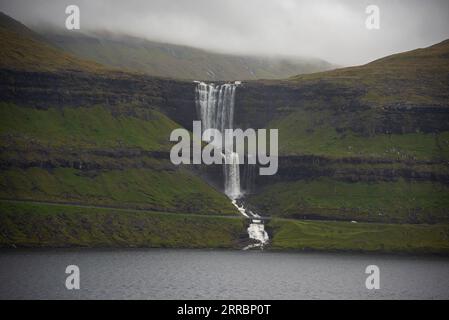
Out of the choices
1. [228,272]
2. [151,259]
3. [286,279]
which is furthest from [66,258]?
[286,279]

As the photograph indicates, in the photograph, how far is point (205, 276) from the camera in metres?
152

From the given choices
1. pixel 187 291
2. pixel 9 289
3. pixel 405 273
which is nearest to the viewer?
pixel 9 289

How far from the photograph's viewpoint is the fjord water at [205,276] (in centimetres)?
12788

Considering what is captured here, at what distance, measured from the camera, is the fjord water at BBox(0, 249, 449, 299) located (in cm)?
12788
